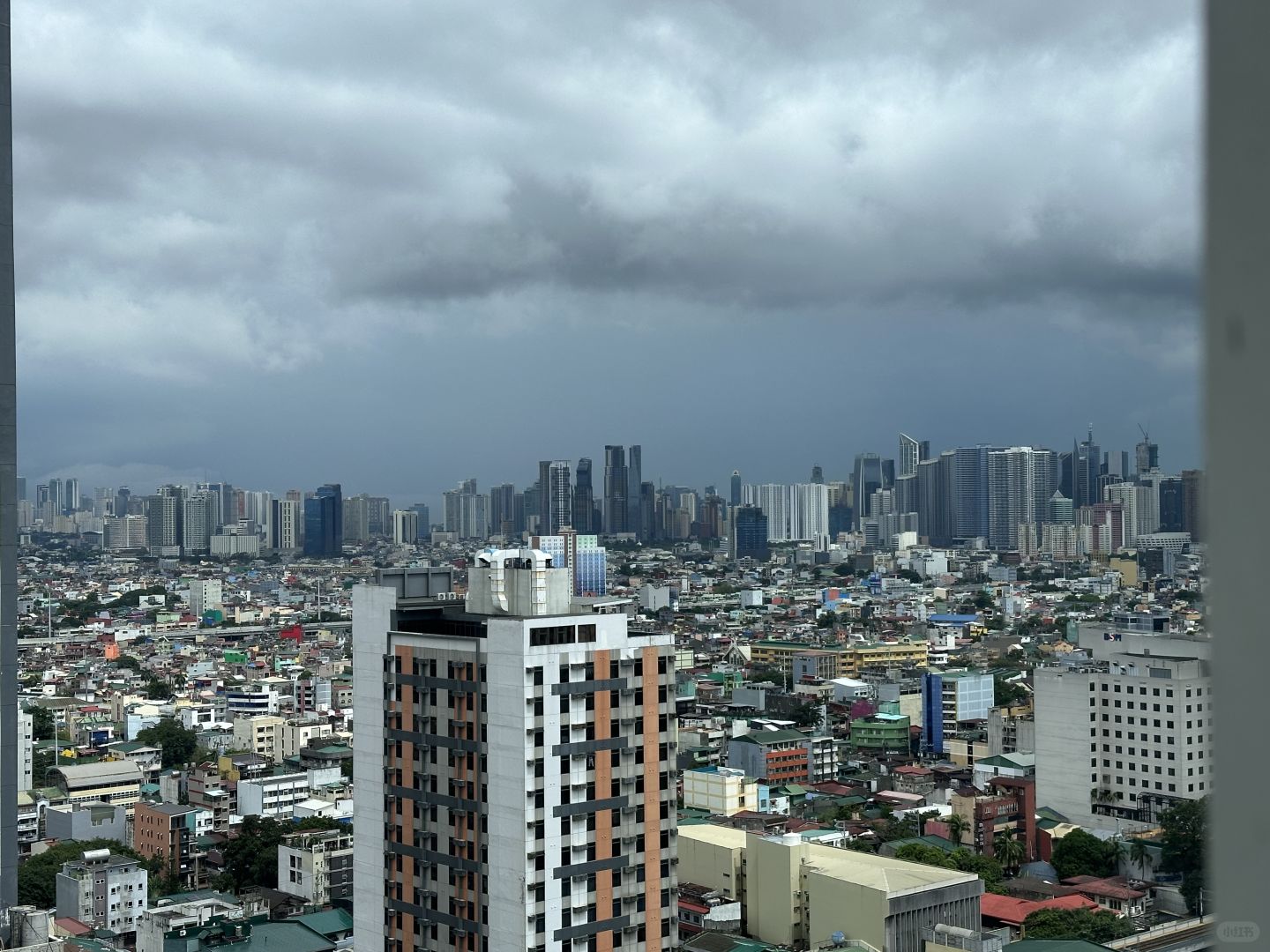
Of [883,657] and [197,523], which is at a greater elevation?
[197,523]

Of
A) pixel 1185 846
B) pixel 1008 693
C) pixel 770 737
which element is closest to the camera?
pixel 1185 846

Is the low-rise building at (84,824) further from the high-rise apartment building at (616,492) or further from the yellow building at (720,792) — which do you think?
the high-rise apartment building at (616,492)

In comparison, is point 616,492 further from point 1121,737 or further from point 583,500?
point 1121,737

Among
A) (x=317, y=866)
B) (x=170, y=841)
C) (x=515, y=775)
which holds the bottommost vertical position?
(x=170, y=841)

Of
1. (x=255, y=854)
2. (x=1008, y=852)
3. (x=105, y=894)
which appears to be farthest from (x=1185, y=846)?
(x=105, y=894)

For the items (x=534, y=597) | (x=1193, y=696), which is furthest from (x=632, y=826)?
(x=1193, y=696)

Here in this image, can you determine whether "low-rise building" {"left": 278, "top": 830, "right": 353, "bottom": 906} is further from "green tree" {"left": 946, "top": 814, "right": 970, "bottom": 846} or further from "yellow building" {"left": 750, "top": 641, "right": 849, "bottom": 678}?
"yellow building" {"left": 750, "top": 641, "right": 849, "bottom": 678}

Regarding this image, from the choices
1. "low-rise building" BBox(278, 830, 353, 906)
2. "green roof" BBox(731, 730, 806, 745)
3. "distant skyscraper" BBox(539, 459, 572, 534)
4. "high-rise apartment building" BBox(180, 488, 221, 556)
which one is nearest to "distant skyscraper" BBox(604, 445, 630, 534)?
"distant skyscraper" BBox(539, 459, 572, 534)
